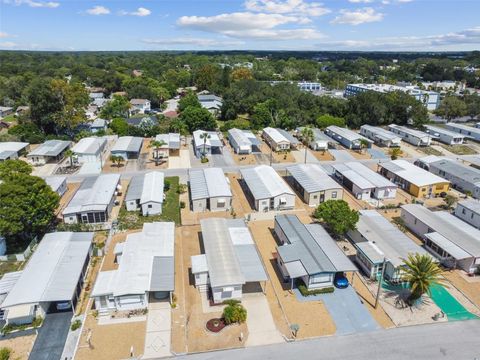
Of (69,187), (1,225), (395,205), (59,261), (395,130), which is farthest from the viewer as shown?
(395,130)

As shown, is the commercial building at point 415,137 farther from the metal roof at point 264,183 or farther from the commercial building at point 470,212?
the metal roof at point 264,183

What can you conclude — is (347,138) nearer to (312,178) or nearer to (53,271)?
(312,178)

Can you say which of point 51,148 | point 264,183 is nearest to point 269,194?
point 264,183

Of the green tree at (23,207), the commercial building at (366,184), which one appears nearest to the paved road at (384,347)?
the green tree at (23,207)

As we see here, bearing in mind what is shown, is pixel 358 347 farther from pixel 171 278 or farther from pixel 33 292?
pixel 33 292

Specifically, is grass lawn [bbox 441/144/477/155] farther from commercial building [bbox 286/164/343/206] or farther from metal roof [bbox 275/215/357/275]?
metal roof [bbox 275/215/357/275]

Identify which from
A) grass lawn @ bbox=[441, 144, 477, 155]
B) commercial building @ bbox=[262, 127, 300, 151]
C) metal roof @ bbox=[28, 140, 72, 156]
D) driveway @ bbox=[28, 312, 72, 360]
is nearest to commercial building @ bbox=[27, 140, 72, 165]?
metal roof @ bbox=[28, 140, 72, 156]

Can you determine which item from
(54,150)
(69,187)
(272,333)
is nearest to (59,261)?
(272,333)

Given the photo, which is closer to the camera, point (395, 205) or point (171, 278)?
point (171, 278)
